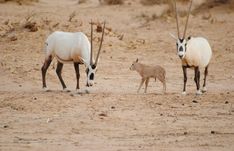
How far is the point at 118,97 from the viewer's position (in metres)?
14.7

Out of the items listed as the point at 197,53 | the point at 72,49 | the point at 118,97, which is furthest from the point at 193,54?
the point at 72,49

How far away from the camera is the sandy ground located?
1087 centimetres

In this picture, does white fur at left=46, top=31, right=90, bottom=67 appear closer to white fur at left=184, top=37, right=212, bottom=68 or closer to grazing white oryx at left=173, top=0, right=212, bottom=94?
grazing white oryx at left=173, top=0, right=212, bottom=94

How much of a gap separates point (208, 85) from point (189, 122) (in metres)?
5.76

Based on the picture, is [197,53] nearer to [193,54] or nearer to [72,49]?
[193,54]

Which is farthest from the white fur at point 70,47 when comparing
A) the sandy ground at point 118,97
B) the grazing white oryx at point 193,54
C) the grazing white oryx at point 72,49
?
the grazing white oryx at point 193,54

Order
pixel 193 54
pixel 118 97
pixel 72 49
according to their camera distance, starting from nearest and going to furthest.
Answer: pixel 118 97, pixel 193 54, pixel 72 49

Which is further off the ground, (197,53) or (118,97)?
(197,53)

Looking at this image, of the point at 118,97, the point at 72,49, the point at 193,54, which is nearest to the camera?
the point at 118,97

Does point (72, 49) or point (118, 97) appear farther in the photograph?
point (72, 49)

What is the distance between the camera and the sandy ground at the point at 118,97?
10.9 metres

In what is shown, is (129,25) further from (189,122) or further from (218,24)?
(189,122)

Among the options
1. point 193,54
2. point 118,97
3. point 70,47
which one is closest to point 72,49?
→ point 70,47

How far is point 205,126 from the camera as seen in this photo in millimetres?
11961
